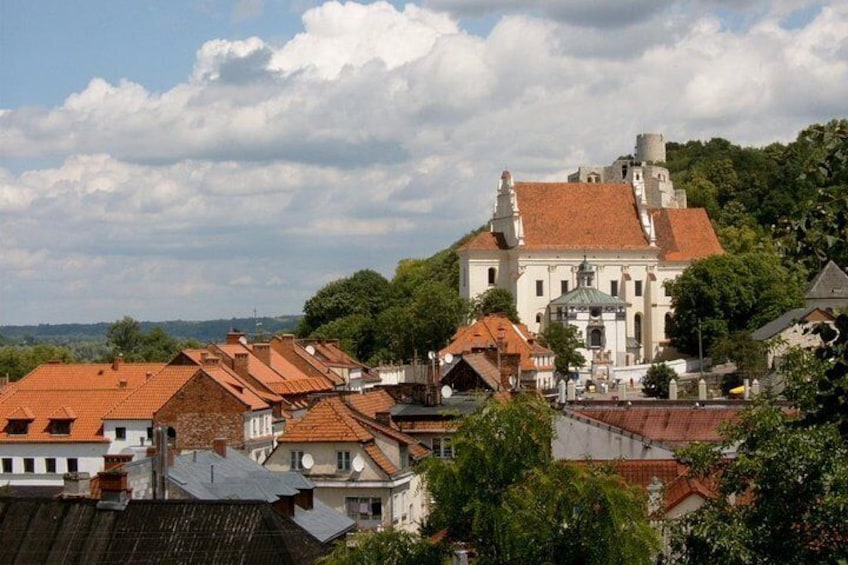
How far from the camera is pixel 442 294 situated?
11581 centimetres

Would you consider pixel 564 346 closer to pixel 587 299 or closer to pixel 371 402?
pixel 587 299

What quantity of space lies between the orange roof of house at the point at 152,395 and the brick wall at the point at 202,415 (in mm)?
1906

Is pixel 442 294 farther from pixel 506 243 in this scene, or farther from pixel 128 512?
pixel 128 512

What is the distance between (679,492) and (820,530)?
1452cm

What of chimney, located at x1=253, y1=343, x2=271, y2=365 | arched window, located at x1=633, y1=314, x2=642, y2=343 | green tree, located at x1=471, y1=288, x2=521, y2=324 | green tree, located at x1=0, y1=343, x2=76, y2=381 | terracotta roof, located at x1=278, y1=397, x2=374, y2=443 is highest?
green tree, located at x1=471, y1=288, x2=521, y2=324

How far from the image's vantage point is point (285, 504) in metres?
35.2

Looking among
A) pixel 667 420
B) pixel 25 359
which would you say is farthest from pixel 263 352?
pixel 25 359

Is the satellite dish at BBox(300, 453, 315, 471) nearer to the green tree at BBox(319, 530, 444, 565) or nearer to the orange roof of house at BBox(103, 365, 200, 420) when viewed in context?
the orange roof of house at BBox(103, 365, 200, 420)

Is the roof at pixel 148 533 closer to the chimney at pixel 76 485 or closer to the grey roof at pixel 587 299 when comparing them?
A: the chimney at pixel 76 485

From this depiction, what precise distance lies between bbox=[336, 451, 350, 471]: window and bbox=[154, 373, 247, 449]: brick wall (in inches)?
509

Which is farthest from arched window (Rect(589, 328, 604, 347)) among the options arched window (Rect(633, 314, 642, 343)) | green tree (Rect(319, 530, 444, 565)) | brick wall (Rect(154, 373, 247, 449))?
green tree (Rect(319, 530, 444, 565))

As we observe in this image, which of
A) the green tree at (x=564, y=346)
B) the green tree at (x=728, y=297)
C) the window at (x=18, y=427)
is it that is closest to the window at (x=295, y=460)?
the window at (x=18, y=427)

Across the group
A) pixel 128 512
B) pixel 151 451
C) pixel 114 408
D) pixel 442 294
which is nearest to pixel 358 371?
pixel 442 294

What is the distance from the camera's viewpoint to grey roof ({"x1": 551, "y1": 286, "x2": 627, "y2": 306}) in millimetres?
119938
